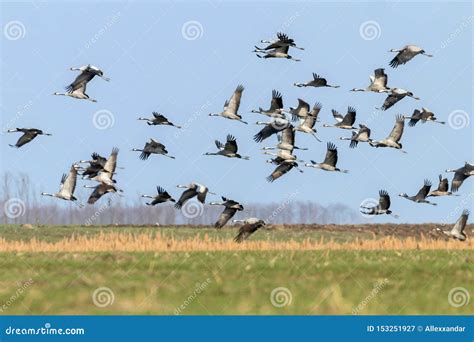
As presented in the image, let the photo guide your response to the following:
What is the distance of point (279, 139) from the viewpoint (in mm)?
33750

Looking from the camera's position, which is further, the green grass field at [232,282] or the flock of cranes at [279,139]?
the flock of cranes at [279,139]

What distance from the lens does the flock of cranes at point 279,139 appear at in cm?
3183

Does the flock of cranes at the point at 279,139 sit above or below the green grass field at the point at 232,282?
above

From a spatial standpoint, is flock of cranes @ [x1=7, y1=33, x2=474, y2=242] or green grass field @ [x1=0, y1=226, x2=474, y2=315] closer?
green grass field @ [x1=0, y1=226, x2=474, y2=315]

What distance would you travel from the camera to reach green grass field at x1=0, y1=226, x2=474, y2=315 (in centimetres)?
2511

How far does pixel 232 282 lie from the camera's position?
27.1 meters

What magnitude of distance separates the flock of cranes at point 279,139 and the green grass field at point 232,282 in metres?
1.75

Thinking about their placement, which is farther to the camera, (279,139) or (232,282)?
(279,139)

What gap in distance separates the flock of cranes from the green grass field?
1.75 meters

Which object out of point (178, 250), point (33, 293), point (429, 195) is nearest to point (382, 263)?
point (429, 195)

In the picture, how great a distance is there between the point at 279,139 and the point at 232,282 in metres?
7.73
